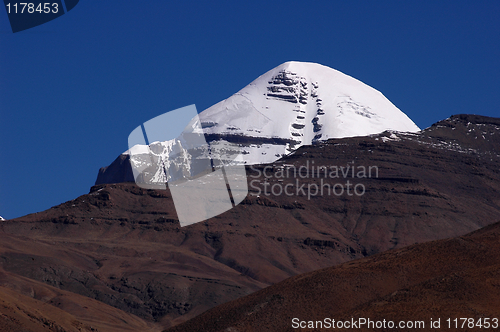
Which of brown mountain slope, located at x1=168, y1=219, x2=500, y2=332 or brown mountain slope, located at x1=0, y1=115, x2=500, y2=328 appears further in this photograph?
brown mountain slope, located at x1=0, y1=115, x2=500, y2=328

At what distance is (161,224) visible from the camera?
168875 mm

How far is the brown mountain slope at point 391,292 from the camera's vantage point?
52688 mm

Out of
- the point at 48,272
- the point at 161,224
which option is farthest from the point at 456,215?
the point at 48,272

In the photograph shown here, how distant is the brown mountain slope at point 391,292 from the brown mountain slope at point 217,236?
6961cm

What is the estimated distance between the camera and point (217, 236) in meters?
166

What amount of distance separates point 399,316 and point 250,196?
127 m

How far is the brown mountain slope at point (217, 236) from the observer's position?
5458 inches

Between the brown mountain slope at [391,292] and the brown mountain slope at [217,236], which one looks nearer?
the brown mountain slope at [391,292]

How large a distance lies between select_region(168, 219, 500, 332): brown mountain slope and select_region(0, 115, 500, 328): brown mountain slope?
69.6 m

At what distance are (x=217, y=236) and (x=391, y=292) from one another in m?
108

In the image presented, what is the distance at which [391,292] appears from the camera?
192ft

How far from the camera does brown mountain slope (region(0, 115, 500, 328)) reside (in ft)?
455

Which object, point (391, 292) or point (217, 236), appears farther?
point (217, 236)

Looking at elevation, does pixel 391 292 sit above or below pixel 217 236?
above
